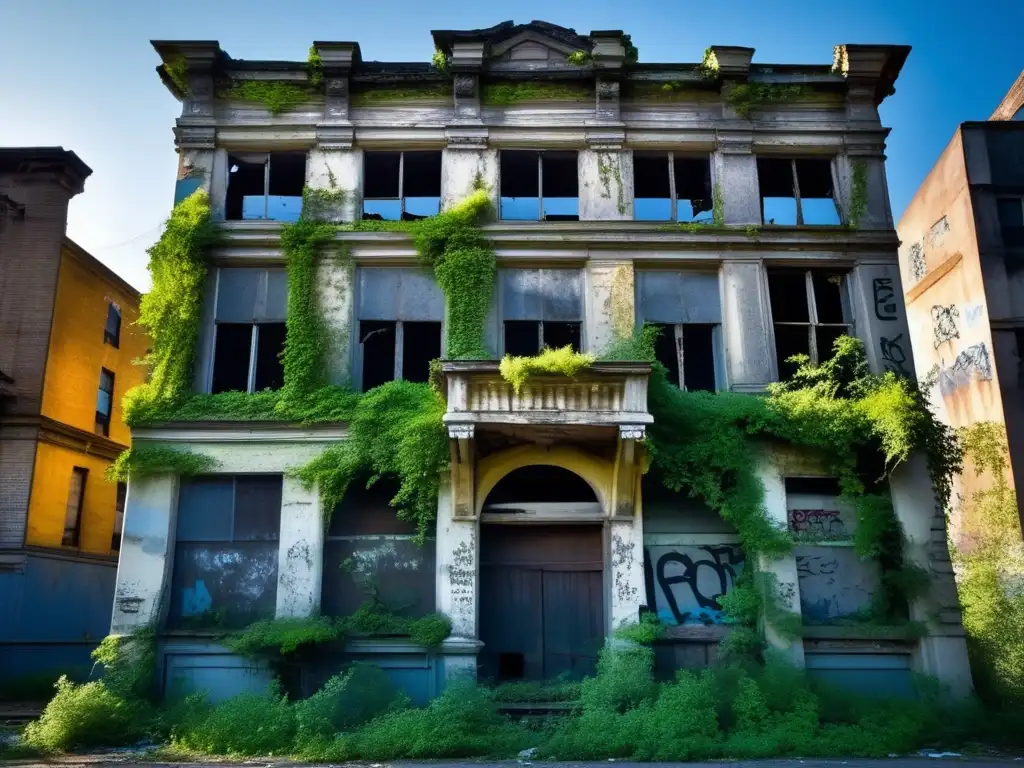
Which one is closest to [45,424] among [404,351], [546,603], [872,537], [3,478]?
[3,478]

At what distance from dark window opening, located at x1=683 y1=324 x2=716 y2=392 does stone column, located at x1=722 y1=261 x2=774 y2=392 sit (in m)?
0.35

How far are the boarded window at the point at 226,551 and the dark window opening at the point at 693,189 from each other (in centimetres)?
948

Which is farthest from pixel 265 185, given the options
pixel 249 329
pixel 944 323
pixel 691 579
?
pixel 944 323

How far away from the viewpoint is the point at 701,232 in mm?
15953

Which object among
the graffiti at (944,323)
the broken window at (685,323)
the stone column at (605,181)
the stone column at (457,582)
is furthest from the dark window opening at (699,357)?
the graffiti at (944,323)

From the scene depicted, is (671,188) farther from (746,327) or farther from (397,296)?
(397,296)

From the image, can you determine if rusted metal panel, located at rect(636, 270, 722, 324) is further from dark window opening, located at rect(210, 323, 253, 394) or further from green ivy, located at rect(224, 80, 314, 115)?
green ivy, located at rect(224, 80, 314, 115)

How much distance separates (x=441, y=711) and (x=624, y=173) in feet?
34.6

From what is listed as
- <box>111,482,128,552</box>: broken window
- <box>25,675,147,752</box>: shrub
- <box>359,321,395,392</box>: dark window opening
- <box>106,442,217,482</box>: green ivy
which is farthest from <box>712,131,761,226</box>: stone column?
<box>111,482,128,552</box>: broken window

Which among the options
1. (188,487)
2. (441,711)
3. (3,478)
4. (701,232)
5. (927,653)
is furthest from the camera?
(3,478)

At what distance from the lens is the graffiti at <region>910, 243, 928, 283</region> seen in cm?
2380

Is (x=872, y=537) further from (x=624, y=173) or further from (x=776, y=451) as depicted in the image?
(x=624, y=173)

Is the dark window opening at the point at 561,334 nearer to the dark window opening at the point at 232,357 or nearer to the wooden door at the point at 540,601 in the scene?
the wooden door at the point at 540,601

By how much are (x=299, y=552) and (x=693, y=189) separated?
10.4m
